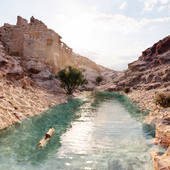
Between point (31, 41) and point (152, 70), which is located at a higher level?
point (31, 41)

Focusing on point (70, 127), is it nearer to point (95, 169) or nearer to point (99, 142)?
point (99, 142)

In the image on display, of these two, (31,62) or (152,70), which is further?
(152,70)

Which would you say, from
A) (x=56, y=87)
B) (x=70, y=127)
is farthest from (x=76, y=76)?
(x=70, y=127)

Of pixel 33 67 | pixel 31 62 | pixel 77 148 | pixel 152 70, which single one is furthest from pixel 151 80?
pixel 31 62

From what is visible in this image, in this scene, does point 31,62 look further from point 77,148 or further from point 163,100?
point 163,100

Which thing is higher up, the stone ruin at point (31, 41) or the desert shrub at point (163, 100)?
the stone ruin at point (31, 41)

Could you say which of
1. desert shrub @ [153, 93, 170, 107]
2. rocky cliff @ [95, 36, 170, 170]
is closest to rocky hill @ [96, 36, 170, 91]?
rocky cliff @ [95, 36, 170, 170]

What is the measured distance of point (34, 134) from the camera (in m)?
9.42

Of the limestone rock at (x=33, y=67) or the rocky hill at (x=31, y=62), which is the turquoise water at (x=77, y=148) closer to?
the rocky hill at (x=31, y=62)

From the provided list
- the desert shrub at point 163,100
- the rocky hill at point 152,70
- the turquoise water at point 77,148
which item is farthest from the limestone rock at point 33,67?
the desert shrub at point 163,100

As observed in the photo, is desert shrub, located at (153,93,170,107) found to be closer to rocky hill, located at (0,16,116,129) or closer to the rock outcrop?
rocky hill, located at (0,16,116,129)

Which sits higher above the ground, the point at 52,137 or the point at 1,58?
the point at 1,58

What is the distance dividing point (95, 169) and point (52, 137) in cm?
466

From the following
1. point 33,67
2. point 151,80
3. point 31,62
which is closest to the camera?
point 33,67
